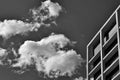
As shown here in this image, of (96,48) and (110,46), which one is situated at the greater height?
(96,48)

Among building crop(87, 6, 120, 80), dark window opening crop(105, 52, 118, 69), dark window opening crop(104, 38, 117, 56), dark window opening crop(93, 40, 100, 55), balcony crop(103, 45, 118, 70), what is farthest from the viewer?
dark window opening crop(93, 40, 100, 55)

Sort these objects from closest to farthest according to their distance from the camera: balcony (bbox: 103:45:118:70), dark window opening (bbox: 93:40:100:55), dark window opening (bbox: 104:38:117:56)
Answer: balcony (bbox: 103:45:118:70)
dark window opening (bbox: 104:38:117:56)
dark window opening (bbox: 93:40:100:55)

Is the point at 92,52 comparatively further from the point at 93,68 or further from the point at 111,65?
the point at 111,65

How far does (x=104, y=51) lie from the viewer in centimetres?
7869

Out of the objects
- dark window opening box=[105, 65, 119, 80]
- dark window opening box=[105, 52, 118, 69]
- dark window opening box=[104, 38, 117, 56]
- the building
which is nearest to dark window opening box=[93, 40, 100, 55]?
the building

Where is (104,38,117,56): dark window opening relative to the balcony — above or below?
above

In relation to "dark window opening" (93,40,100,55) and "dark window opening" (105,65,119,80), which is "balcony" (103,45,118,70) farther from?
"dark window opening" (93,40,100,55)

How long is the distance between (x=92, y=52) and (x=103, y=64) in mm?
9717

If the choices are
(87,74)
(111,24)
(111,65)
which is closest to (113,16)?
(111,24)

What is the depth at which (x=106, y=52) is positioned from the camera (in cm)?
7894

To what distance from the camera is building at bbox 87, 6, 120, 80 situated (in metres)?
72.8

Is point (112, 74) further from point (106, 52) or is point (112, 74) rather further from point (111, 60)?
point (106, 52)

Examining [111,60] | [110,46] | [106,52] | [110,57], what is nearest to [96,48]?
[106,52]

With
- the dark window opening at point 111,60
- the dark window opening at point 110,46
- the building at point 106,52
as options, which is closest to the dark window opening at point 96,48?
the building at point 106,52
